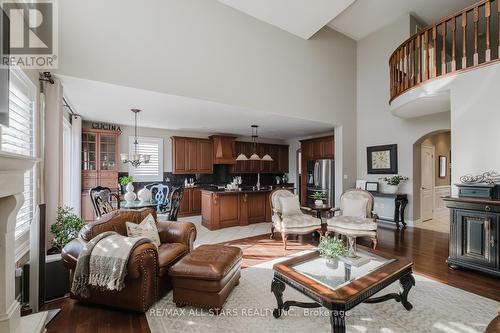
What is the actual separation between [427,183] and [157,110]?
24.2 feet

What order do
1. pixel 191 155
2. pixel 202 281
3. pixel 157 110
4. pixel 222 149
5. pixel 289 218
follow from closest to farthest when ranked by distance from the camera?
pixel 202 281, pixel 289 218, pixel 157 110, pixel 191 155, pixel 222 149

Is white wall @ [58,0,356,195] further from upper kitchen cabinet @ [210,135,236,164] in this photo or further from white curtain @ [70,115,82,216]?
upper kitchen cabinet @ [210,135,236,164]

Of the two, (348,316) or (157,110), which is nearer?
(348,316)

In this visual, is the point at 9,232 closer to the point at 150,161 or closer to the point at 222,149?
the point at 150,161

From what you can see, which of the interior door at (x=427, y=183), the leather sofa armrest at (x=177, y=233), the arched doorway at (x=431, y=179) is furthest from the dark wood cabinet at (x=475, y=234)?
the leather sofa armrest at (x=177, y=233)

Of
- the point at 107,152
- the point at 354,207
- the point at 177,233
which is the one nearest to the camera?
the point at 177,233

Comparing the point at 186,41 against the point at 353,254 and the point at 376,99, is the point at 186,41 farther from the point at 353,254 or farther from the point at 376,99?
the point at 376,99

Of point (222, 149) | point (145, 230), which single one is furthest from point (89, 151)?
point (145, 230)

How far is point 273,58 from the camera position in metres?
5.07

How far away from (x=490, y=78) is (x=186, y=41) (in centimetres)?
467

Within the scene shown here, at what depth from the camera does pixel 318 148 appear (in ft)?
25.0

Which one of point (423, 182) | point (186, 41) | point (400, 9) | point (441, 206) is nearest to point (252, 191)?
point (186, 41)

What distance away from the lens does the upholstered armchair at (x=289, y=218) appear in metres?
4.21

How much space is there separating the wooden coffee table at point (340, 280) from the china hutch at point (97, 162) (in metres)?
5.37
